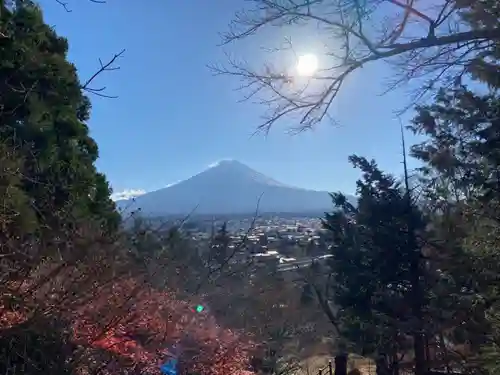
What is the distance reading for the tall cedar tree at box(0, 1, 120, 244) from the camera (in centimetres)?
578

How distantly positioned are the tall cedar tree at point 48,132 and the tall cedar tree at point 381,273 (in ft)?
24.3

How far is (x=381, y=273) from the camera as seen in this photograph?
1313 centimetres

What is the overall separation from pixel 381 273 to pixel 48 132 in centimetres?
946

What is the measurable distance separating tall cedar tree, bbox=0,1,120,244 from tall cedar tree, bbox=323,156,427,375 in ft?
24.3

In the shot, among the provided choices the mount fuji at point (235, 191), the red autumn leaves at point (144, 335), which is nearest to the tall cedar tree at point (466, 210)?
the red autumn leaves at point (144, 335)

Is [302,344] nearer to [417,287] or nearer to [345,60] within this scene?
[417,287]

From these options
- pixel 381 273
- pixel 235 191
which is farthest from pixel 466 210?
pixel 235 191

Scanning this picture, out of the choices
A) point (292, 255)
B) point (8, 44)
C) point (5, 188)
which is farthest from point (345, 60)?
point (292, 255)

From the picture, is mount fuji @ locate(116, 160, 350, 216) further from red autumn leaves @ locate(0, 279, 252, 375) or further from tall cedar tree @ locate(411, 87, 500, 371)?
red autumn leaves @ locate(0, 279, 252, 375)

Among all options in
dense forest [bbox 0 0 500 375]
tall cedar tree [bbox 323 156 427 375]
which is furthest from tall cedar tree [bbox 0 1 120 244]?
tall cedar tree [bbox 323 156 427 375]

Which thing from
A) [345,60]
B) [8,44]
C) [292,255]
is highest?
[8,44]

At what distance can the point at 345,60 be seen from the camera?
10.4ft

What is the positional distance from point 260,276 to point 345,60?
11803 millimetres

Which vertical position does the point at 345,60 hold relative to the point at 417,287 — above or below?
above
